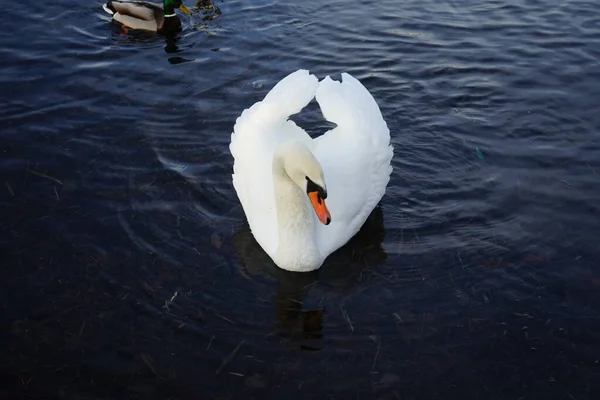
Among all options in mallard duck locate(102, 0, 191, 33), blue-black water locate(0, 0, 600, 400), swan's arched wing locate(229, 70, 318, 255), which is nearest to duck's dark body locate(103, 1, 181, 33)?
mallard duck locate(102, 0, 191, 33)

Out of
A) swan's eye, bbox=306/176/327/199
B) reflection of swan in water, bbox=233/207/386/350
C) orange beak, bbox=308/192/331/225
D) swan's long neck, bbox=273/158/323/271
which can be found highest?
swan's eye, bbox=306/176/327/199

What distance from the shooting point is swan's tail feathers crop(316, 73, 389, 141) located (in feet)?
26.8

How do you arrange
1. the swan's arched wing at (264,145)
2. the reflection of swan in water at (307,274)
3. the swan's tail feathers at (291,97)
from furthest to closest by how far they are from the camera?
1. the swan's tail feathers at (291,97)
2. the swan's arched wing at (264,145)
3. the reflection of swan in water at (307,274)

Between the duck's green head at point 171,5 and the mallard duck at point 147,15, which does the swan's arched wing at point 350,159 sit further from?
the duck's green head at point 171,5

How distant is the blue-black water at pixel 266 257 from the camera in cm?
655

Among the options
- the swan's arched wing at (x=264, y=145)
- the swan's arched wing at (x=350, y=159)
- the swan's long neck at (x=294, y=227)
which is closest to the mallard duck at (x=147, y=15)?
the swan's arched wing at (x=264, y=145)

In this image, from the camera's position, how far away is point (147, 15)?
13.7 meters

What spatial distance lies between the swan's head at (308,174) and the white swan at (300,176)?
20 mm

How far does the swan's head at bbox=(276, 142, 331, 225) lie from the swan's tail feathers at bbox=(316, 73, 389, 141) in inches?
54.0

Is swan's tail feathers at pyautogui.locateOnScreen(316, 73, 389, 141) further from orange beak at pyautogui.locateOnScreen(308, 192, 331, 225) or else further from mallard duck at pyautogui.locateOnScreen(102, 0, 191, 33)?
mallard duck at pyautogui.locateOnScreen(102, 0, 191, 33)

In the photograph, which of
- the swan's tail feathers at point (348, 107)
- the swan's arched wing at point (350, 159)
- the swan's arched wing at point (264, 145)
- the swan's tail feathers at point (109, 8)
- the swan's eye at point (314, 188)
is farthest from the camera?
the swan's tail feathers at point (109, 8)

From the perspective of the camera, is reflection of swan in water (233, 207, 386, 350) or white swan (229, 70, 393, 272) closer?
reflection of swan in water (233, 207, 386, 350)

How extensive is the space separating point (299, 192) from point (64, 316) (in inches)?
92.1

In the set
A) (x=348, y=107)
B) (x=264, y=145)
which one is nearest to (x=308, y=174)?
(x=264, y=145)
